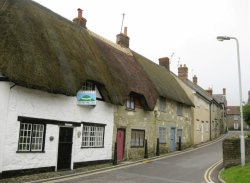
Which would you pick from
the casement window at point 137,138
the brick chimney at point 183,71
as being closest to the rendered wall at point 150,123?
the casement window at point 137,138

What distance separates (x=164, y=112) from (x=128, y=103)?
690cm

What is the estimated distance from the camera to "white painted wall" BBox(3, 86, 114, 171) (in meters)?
14.2

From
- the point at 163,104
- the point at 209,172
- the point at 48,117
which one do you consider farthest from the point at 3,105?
the point at 163,104

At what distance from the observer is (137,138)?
24.6m

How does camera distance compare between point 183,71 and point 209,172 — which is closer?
point 209,172

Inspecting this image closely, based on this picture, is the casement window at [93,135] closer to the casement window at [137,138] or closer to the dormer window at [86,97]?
the dormer window at [86,97]

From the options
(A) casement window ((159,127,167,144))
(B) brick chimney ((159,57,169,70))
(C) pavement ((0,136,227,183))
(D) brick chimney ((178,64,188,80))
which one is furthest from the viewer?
(D) brick chimney ((178,64,188,80))

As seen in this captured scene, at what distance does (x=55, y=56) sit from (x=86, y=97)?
2762 mm

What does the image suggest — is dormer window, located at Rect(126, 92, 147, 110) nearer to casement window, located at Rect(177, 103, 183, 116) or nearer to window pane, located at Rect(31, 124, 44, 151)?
window pane, located at Rect(31, 124, 44, 151)

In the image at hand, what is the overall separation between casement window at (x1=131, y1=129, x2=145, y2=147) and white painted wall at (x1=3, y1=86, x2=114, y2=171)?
3361 millimetres

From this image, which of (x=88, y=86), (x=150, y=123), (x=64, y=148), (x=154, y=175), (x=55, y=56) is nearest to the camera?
(x=154, y=175)

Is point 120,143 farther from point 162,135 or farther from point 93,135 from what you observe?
point 162,135

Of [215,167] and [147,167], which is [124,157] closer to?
[147,167]

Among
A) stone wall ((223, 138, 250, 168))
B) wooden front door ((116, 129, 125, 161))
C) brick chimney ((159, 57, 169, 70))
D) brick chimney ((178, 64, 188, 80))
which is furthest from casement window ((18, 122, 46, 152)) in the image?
brick chimney ((178, 64, 188, 80))
